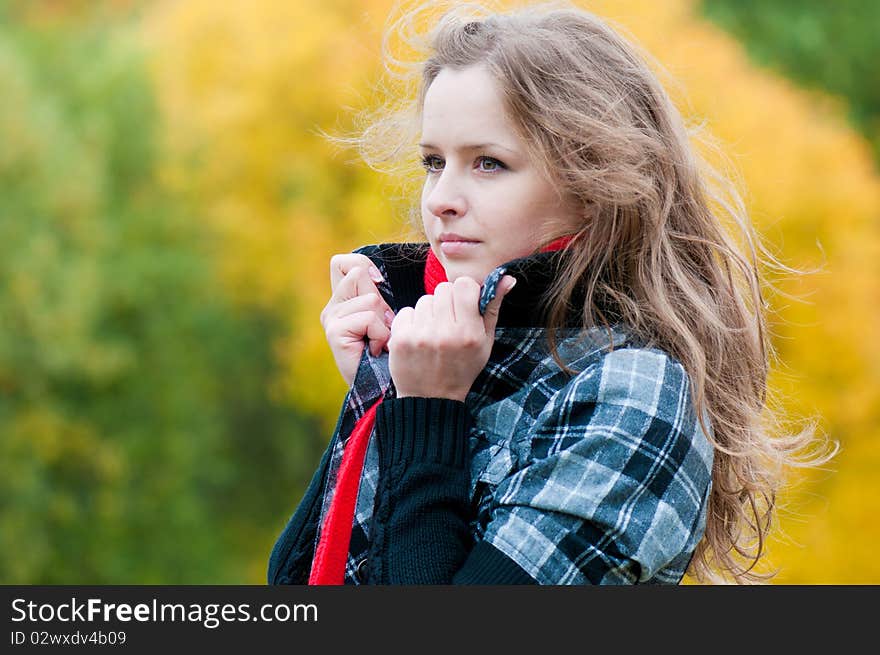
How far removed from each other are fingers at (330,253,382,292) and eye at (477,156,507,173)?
32cm

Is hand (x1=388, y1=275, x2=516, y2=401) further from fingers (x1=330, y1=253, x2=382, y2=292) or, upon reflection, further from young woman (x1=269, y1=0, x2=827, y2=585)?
fingers (x1=330, y1=253, x2=382, y2=292)

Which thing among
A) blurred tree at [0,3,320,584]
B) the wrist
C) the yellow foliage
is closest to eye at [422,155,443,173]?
the wrist

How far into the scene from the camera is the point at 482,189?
78.1 inches

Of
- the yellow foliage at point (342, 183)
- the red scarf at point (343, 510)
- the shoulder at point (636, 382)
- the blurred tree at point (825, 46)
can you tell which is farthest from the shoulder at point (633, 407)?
the blurred tree at point (825, 46)

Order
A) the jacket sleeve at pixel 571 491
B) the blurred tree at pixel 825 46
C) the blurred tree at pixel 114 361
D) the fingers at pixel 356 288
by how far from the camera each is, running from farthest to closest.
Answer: the blurred tree at pixel 825 46 < the blurred tree at pixel 114 361 < the fingers at pixel 356 288 < the jacket sleeve at pixel 571 491

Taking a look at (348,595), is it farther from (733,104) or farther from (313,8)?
(313,8)

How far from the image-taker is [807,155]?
15.8 m

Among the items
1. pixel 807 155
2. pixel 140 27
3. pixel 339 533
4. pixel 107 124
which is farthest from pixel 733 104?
pixel 339 533

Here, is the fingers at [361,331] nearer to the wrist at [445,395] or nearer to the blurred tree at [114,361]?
the wrist at [445,395]

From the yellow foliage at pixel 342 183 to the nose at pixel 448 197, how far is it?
12284mm

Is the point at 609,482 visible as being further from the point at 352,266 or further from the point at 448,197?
the point at 352,266

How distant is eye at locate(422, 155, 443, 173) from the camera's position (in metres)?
2.05

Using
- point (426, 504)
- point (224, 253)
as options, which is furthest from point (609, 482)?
point (224, 253)

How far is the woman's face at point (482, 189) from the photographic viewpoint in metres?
1.98
